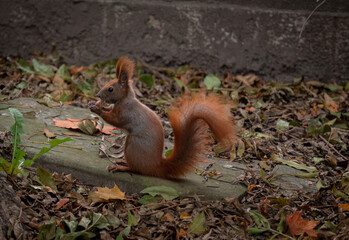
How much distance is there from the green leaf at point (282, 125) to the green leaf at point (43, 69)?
99.8 inches

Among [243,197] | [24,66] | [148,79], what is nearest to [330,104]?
[148,79]

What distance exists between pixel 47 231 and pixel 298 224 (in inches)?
50.0

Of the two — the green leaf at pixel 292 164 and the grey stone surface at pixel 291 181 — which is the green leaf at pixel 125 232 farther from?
the green leaf at pixel 292 164

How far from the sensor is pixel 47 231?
6.70ft

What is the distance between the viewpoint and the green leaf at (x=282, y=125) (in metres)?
3.81

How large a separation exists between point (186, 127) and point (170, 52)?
2825 mm

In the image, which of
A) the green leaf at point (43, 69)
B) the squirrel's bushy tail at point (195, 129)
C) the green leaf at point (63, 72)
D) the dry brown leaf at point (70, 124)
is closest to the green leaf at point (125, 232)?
the squirrel's bushy tail at point (195, 129)

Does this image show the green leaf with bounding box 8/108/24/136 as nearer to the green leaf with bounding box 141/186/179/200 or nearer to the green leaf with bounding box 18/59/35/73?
Answer: the green leaf with bounding box 141/186/179/200

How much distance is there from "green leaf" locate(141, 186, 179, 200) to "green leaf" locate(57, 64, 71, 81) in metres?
2.56

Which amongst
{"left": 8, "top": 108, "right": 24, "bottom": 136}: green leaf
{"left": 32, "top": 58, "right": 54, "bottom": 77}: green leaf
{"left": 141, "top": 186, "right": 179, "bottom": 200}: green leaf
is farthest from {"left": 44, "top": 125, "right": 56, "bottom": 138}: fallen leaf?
{"left": 32, "top": 58, "right": 54, "bottom": 77}: green leaf

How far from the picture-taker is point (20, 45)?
520 cm

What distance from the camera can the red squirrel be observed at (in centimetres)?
235

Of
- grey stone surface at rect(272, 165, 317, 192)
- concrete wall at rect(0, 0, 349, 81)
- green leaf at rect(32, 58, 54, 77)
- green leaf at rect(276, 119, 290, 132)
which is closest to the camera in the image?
grey stone surface at rect(272, 165, 317, 192)

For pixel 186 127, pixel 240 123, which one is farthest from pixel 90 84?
pixel 186 127
